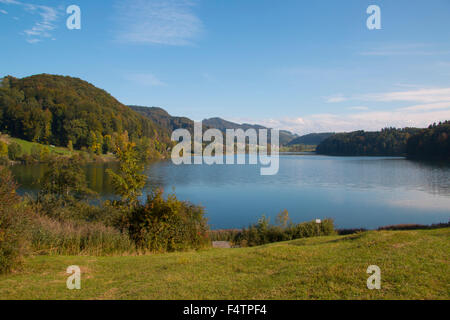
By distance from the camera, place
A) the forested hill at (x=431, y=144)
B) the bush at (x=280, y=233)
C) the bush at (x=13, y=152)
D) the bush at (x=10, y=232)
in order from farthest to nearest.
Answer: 1. the forested hill at (x=431, y=144)
2. the bush at (x=13, y=152)
3. the bush at (x=280, y=233)
4. the bush at (x=10, y=232)

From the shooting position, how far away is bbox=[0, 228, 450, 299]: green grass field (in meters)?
5.03

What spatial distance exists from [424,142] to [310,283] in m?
119

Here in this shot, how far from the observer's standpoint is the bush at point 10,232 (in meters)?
6.57

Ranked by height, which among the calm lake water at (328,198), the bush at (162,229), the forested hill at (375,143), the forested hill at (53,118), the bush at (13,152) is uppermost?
the forested hill at (53,118)

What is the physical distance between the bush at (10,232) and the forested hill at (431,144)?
109 m

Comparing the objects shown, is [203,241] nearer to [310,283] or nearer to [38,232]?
[38,232]

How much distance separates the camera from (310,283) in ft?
17.5

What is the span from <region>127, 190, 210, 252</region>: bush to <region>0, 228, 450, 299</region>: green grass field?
3112 mm

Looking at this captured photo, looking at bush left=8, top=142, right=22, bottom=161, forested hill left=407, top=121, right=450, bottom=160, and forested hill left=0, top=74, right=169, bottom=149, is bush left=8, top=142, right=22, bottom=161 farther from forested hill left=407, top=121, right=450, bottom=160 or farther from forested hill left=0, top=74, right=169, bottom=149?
forested hill left=407, top=121, right=450, bottom=160

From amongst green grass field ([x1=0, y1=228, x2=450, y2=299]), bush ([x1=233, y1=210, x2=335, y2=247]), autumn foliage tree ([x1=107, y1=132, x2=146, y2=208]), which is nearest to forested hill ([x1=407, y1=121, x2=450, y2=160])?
bush ([x1=233, y1=210, x2=335, y2=247])

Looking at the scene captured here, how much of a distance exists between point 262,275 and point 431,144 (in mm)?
116375

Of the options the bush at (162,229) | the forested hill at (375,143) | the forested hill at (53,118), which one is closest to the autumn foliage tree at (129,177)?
the bush at (162,229)

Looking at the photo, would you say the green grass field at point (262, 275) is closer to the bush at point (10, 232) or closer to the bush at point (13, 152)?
the bush at point (10, 232)

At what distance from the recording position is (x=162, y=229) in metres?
11.9
